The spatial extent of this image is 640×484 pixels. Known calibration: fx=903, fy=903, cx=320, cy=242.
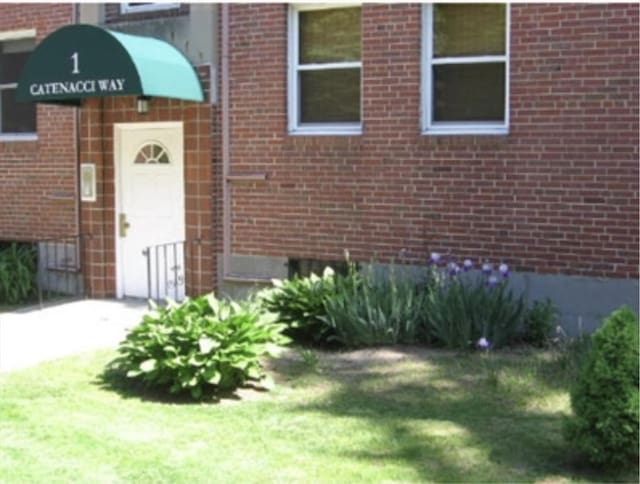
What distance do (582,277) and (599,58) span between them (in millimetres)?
2204

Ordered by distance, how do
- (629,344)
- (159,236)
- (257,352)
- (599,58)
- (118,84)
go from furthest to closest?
(159,236), (118,84), (599,58), (257,352), (629,344)

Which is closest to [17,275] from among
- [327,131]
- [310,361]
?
[327,131]

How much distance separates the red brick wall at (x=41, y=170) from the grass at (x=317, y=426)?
528 centimetres

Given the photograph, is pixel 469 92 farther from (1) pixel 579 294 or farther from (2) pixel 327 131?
(1) pixel 579 294

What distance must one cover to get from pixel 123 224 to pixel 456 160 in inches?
196

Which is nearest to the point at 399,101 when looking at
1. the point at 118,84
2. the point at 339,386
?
the point at 118,84

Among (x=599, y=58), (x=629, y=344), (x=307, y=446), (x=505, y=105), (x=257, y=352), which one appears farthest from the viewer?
(x=505, y=105)

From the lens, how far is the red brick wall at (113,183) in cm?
1148

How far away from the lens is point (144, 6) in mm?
12172

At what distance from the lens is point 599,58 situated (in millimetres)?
8992

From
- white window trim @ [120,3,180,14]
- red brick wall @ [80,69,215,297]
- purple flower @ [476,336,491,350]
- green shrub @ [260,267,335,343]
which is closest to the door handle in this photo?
red brick wall @ [80,69,215,297]

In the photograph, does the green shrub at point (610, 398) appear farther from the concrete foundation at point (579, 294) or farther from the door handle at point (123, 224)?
the door handle at point (123, 224)

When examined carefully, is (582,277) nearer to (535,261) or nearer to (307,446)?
(535,261)

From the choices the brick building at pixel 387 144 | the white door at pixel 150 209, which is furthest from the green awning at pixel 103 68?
the white door at pixel 150 209
